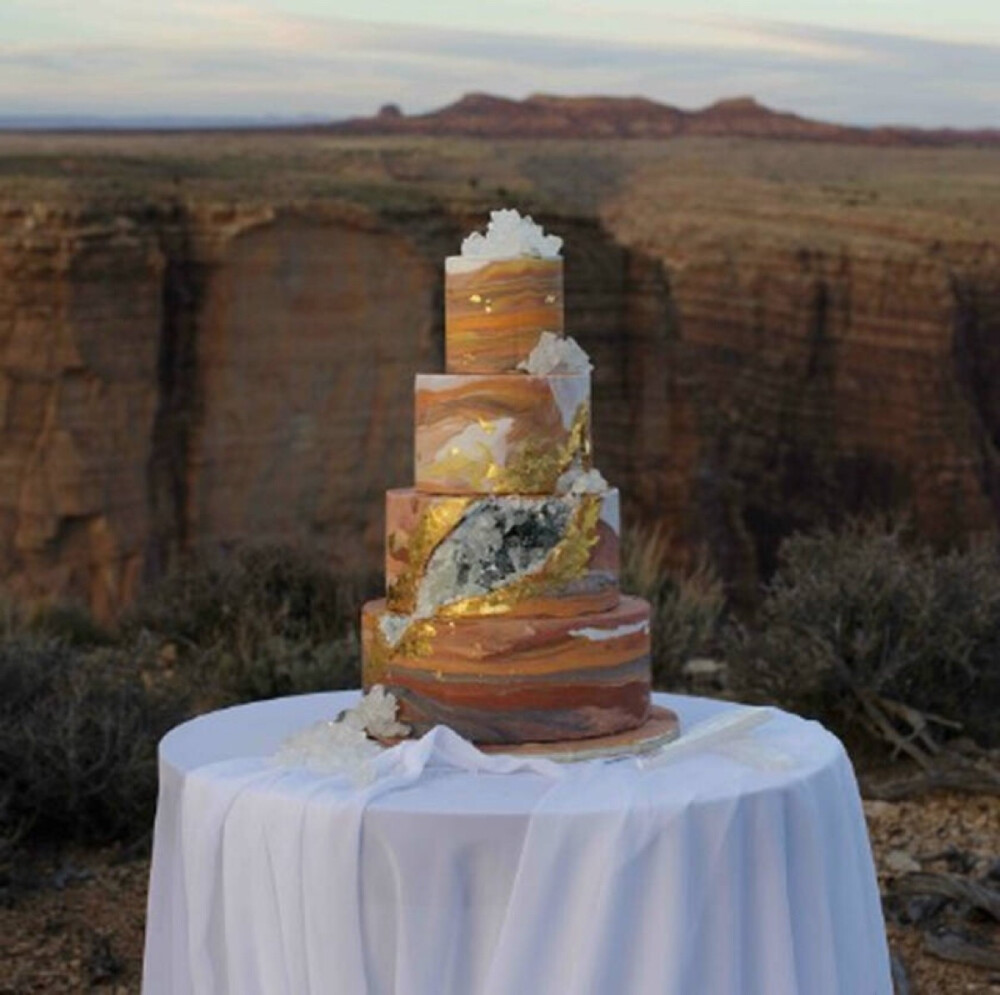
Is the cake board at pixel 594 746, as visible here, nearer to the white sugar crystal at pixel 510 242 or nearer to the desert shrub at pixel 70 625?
the white sugar crystal at pixel 510 242

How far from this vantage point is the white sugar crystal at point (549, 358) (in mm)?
4531

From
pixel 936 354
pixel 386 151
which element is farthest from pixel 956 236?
pixel 386 151

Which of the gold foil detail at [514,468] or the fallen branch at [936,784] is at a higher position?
the gold foil detail at [514,468]

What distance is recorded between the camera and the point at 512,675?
4398 millimetres

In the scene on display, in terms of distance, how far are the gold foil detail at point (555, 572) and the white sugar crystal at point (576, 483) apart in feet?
0.04

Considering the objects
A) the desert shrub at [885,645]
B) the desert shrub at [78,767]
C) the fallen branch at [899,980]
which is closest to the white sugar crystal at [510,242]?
the fallen branch at [899,980]

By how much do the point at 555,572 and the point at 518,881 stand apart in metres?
0.75

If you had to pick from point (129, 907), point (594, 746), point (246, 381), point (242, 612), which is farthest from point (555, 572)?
point (246, 381)

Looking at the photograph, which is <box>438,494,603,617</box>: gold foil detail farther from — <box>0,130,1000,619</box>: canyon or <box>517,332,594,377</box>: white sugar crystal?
<box>0,130,1000,619</box>: canyon

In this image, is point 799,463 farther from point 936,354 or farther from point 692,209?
point 692,209

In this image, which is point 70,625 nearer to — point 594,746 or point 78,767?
point 78,767

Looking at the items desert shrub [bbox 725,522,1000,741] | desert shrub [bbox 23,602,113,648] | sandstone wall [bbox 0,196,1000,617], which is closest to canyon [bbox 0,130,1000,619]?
sandstone wall [bbox 0,196,1000,617]

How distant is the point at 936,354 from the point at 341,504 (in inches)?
828

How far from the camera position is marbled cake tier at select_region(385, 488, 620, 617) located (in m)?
4.46
